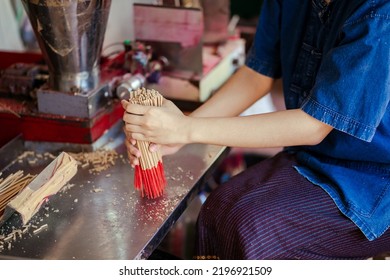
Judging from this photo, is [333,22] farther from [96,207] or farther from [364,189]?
[96,207]

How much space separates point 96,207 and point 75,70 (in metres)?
0.42

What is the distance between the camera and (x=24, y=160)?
1.49 m

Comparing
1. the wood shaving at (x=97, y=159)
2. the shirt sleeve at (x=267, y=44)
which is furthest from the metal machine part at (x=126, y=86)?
the shirt sleeve at (x=267, y=44)

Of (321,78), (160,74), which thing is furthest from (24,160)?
(321,78)

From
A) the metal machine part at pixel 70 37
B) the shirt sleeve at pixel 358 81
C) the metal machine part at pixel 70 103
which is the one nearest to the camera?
the shirt sleeve at pixel 358 81

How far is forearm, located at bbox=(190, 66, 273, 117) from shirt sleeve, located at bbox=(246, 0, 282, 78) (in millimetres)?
22

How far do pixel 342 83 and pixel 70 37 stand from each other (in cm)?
69

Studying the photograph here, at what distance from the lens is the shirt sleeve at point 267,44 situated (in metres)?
1.46

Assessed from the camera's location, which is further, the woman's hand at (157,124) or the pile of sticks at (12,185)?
the pile of sticks at (12,185)

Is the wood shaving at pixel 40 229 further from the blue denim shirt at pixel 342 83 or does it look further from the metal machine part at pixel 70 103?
the blue denim shirt at pixel 342 83

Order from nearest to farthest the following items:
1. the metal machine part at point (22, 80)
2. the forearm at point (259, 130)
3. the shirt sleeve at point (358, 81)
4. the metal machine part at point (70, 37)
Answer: the shirt sleeve at point (358, 81) → the forearm at point (259, 130) → the metal machine part at point (70, 37) → the metal machine part at point (22, 80)

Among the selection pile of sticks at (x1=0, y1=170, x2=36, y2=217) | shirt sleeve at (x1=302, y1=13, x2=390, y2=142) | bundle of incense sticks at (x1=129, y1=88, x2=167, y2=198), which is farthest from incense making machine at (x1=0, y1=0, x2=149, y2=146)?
shirt sleeve at (x1=302, y1=13, x2=390, y2=142)

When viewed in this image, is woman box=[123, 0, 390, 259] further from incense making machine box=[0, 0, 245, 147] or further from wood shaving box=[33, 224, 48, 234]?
incense making machine box=[0, 0, 245, 147]

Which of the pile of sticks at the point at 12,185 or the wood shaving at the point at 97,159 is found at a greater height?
the pile of sticks at the point at 12,185
